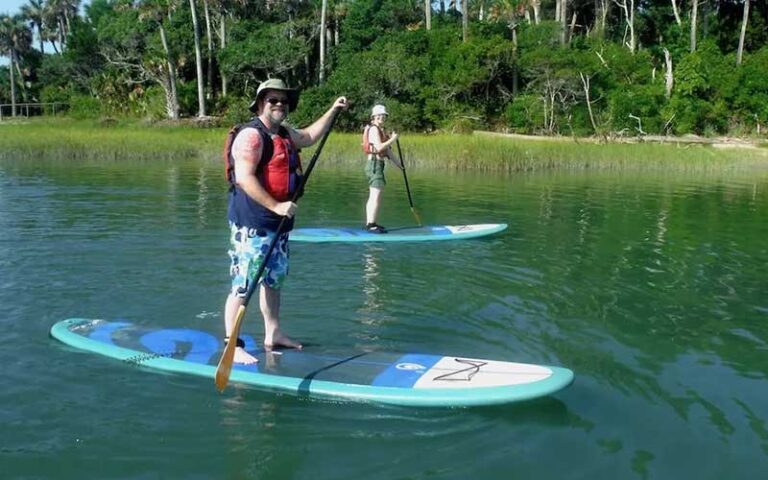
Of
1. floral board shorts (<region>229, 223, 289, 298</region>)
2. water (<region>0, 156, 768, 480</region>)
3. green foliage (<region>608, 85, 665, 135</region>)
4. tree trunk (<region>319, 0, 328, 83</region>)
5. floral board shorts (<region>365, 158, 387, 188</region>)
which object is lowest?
water (<region>0, 156, 768, 480</region>)

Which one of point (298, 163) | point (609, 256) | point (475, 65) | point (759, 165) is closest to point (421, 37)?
point (475, 65)

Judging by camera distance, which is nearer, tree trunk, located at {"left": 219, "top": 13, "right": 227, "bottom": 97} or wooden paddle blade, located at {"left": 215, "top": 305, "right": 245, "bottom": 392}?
wooden paddle blade, located at {"left": 215, "top": 305, "right": 245, "bottom": 392}

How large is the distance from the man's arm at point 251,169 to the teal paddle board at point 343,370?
3.41 feet

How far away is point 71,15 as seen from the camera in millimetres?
64375

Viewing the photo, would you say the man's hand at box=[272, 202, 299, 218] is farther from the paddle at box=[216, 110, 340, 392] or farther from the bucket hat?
the bucket hat

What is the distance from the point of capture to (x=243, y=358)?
4.91 meters

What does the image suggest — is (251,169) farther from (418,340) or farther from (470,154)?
(470,154)

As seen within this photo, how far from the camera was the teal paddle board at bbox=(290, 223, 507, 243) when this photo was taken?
32.7ft

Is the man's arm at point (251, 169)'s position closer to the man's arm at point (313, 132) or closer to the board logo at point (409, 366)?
the man's arm at point (313, 132)

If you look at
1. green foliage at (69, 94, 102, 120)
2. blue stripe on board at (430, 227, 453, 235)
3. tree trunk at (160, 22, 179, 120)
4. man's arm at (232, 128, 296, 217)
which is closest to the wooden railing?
Result: green foliage at (69, 94, 102, 120)

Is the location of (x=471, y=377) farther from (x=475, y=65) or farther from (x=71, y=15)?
(x=71, y=15)

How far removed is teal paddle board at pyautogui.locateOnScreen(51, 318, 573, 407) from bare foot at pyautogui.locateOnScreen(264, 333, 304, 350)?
0.08m

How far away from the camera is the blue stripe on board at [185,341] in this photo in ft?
16.7

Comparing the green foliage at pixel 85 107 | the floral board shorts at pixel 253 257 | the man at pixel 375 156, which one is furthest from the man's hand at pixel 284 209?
the green foliage at pixel 85 107
